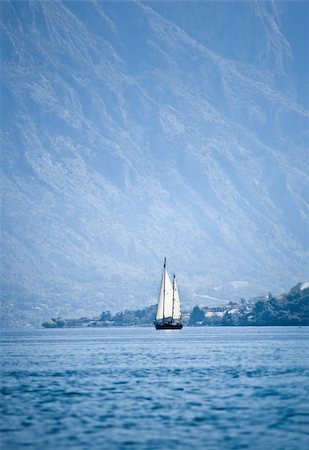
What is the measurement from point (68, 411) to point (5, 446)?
13.8 metres

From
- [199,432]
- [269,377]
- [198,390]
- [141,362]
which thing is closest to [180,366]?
[141,362]

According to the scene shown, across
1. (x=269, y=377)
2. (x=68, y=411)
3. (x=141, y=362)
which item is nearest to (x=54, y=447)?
(x=68, y=411)

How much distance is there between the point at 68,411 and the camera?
68.8m

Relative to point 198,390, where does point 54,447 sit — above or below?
below

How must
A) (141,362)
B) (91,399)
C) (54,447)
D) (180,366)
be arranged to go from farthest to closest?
1. (141,362)
2. (180,366)
3. (91,399)
4. (54,447)

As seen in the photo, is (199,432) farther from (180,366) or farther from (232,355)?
(232,355)

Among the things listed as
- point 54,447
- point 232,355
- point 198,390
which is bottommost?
point 54,447

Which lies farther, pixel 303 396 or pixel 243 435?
pixel 303 396

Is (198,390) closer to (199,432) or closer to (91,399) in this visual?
(91,399)

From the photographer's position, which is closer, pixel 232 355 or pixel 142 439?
pixel 142 439

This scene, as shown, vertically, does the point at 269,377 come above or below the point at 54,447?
above

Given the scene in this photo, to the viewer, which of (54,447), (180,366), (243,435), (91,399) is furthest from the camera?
(180,366)

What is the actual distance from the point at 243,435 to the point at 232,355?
266ft

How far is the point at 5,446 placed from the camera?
55.2m
